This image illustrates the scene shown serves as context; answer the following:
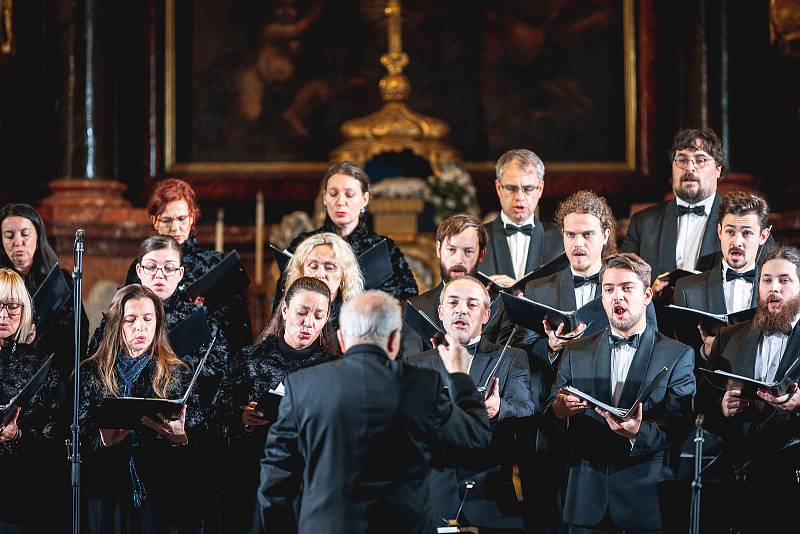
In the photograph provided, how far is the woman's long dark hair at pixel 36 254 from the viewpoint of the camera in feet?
20.4

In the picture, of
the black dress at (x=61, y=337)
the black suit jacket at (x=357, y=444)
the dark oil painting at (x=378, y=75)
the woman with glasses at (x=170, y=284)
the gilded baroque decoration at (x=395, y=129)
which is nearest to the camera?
the black suit jacket at (x=357, y=444)

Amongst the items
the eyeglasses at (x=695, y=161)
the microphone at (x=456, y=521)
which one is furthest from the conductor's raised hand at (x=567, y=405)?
the eyeglasses at (x=695, y=161)

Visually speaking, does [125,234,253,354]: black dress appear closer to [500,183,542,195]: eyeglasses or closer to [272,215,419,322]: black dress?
[272,215,419,322]: black dress

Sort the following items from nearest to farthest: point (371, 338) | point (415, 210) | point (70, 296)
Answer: point (371, 338) → point (70, 296) → point (415, 210)

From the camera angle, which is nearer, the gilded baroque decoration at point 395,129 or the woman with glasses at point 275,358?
the woman with glasses at point 275,358

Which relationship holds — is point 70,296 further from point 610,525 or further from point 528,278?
point 610,525

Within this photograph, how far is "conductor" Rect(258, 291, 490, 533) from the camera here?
4.02 metres

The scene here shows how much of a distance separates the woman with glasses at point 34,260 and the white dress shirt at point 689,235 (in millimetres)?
2852

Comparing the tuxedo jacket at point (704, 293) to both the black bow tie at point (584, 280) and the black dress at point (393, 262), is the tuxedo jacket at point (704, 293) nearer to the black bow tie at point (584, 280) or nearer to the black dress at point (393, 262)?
the black bow tie at point (584, 280)

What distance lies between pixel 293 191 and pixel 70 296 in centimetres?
354

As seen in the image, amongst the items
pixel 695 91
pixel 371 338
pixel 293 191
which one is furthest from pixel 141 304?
pixel 695 91

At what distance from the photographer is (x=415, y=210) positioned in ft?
28.7

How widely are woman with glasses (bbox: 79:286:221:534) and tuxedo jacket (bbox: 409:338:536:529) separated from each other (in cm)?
95

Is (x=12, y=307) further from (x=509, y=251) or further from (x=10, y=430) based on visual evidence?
(x=509, y=251)
